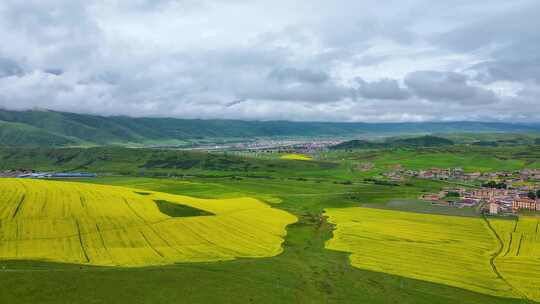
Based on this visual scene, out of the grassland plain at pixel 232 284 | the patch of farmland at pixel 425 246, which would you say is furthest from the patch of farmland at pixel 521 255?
the grassland plain at pixel 232 284

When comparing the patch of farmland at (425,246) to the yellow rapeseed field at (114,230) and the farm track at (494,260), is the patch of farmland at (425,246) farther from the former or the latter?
the yellow rapeseed field at (114,230)

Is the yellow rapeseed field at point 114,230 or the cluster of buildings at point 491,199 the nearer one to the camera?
the yellow rapeseed field at point 114,230

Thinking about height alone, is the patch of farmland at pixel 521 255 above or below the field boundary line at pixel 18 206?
below

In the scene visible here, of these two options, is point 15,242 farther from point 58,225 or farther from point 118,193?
point 118,193

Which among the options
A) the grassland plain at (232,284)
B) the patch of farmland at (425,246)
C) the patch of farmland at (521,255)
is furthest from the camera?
the patch of farmland at (425,246)

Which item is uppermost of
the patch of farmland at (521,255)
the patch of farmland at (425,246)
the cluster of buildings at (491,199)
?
the cluster of buildings at (491,199)

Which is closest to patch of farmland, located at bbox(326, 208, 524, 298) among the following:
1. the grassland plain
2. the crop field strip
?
the crop field strip
